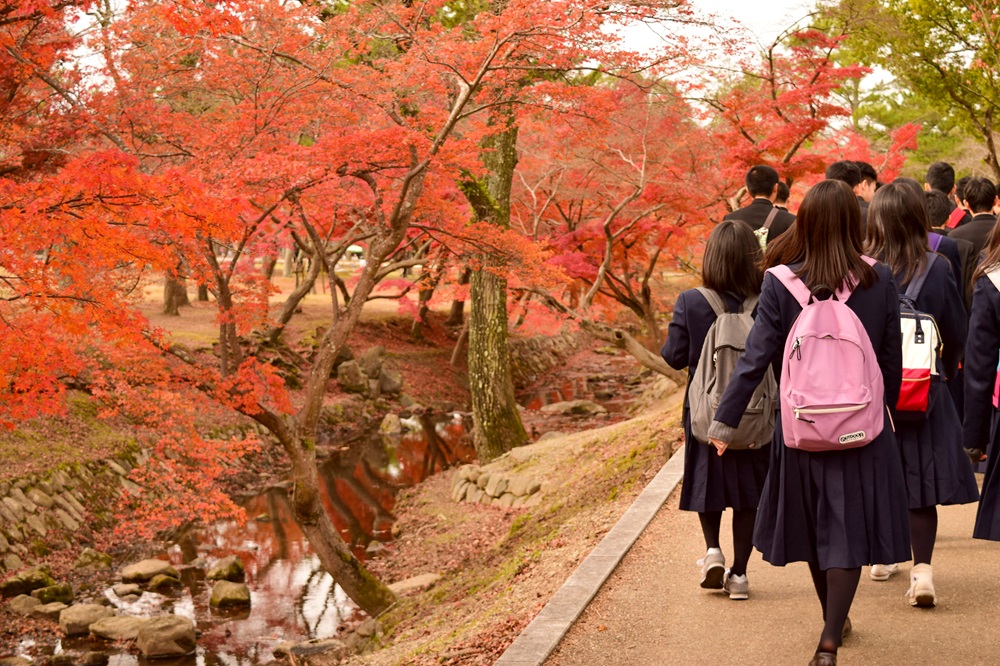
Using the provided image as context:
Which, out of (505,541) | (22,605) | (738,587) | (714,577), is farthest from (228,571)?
(738,587)

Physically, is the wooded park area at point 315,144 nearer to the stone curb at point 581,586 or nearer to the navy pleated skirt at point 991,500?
the stone curb at point 581,586

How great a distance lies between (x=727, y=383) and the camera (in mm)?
4543

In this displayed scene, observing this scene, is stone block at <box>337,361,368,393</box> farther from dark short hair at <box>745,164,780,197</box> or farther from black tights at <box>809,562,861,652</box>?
→ black tights at <box>809,562,861,652</box>

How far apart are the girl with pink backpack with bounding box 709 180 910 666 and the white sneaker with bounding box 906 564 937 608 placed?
0.86m

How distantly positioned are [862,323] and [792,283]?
316mm

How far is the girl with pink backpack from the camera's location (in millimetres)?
3693

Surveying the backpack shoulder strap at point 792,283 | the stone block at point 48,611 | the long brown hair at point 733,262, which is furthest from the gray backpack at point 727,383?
the stone block at point 48,611

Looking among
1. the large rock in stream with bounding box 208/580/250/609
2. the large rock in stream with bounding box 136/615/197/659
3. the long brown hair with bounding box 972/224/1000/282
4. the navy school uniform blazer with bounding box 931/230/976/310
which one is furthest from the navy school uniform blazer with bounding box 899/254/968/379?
the large rock in stream with bounding box 208/580/250/609

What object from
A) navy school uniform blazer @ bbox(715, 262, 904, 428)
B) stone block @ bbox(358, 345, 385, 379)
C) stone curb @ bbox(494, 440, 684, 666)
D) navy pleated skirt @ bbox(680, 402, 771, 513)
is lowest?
stone block @ bbox(358, 345, 385, 379)

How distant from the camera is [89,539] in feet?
42.9

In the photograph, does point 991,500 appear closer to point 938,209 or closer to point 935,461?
point 935,461

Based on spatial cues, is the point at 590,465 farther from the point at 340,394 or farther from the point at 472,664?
the point at 340,394

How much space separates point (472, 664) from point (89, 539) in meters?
9.69

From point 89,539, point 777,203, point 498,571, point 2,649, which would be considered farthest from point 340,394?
point 777,203
